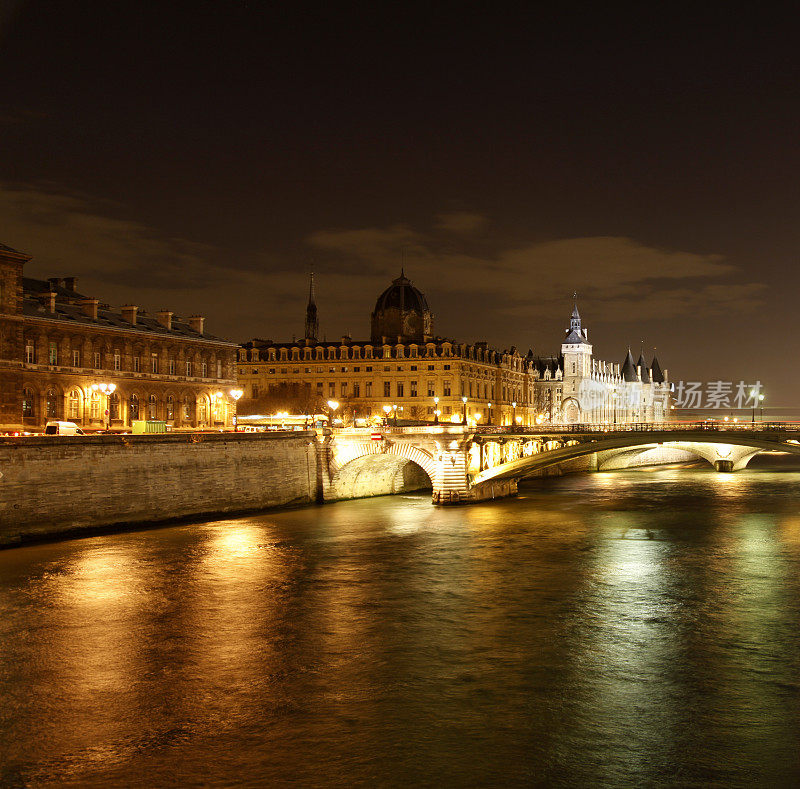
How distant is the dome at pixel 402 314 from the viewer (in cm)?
11888

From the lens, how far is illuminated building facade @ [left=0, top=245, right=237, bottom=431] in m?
50.0

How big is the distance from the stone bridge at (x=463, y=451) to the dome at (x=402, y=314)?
5762 centimetres

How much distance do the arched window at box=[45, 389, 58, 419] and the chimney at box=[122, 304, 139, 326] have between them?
827cm

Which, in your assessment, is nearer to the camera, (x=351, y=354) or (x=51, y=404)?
(x=51, y=404)

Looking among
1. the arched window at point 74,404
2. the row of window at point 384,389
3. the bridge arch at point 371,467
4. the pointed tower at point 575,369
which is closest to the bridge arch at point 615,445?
the bridge arch at point 371,467

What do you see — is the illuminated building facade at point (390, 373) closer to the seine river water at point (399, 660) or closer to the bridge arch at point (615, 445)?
the bridge arch at point (615, 445)

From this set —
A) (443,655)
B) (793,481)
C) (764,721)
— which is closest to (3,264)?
(443,655)

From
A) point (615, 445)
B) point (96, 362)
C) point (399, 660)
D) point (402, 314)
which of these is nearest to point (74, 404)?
point (96, 362)

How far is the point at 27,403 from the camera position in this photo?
55250 mm

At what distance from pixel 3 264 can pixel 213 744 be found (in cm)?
3800

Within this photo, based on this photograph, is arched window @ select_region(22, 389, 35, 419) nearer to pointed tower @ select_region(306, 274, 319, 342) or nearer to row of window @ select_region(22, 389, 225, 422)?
row of window @ select_region(22, 389, 225, 422)

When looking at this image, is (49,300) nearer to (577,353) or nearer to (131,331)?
(131,331)

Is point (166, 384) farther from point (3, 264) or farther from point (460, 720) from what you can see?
point (460, 720)

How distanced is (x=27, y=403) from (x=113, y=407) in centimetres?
675
